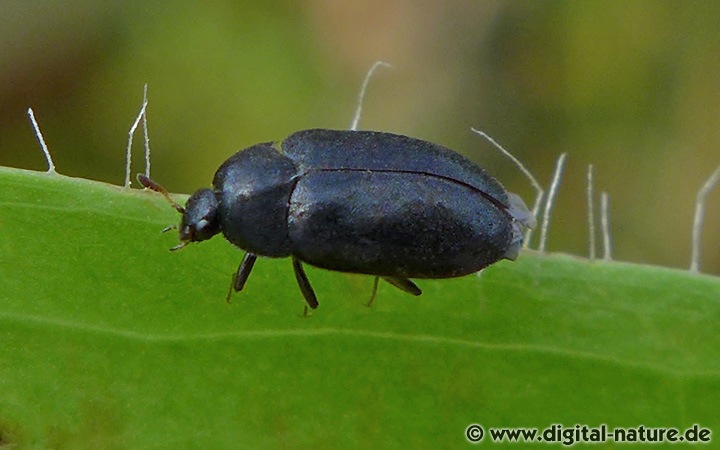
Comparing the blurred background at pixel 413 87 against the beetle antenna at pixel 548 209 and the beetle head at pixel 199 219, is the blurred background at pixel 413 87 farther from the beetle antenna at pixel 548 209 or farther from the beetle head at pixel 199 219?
the beetle antenna at pixel 548 209

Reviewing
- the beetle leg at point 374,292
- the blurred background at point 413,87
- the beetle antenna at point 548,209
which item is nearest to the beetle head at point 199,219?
the beetle leg at point 374,292

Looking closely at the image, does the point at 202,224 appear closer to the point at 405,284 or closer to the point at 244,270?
the point at 244,270

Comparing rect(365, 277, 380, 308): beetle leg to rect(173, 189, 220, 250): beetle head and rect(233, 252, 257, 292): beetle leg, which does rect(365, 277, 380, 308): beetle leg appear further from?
rect(173, 189, 220, 250): beetle head

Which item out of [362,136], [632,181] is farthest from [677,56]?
[362,136]

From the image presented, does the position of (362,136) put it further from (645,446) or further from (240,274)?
(645,446)

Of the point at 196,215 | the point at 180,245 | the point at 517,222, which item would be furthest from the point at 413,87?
the point at 180,245

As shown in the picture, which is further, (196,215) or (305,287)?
(196,215)
